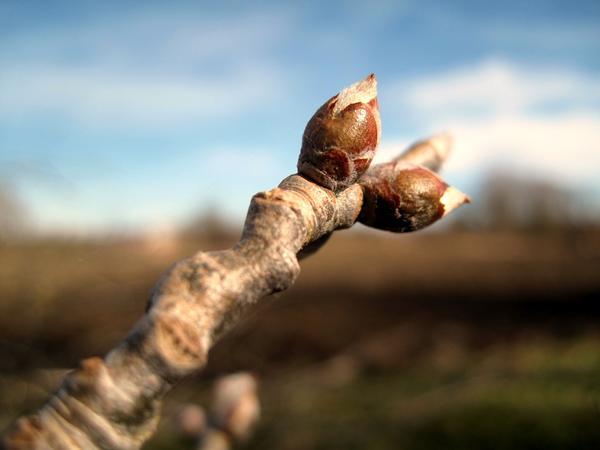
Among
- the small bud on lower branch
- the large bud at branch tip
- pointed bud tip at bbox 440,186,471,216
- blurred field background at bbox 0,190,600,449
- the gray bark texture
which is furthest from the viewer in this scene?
blurred field background at bbox 0,190,600,449

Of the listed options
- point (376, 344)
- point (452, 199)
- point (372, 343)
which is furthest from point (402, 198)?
point (372, 343)

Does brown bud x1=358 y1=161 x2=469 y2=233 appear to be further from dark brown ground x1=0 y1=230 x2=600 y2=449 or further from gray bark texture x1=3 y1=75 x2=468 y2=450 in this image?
dark brown ground x1=0 y1=230 x2=600 y2=449

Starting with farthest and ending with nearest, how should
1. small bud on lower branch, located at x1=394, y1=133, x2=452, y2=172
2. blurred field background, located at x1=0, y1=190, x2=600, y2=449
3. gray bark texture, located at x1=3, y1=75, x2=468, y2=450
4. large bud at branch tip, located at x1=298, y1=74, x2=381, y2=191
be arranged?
blurred field background, located at x1=0, y1=190, x2=600, y2=449 → small bud on lower branch, located at x1=394, y1=133, x2=452, y2=172 → large bud at branch tip, located at x1=298, y1=74, x2=381, y2=191 → gray bark texture, located at x1=3, y1=75, x2=468, y2=450

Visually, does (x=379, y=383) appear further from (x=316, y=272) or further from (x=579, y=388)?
(x=316, y=272)

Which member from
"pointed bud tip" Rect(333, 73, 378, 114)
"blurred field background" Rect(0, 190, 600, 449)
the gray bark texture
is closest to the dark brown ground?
"blurred field background" Rect(0, 190, 600, 449)

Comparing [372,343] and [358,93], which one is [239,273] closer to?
[358,93]


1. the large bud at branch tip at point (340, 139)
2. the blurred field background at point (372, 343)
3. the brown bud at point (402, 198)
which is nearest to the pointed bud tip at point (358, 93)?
the large bud at branch tip at point (340, 139)

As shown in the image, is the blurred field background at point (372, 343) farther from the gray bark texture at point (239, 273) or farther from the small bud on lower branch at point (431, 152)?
the small bud on lower branch at point (431, 152)

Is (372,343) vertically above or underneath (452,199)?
above

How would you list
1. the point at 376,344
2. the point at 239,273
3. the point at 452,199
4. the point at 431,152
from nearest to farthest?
the point at 239,273, the point at 452,199, the point at 431,152, the point at 376,344
